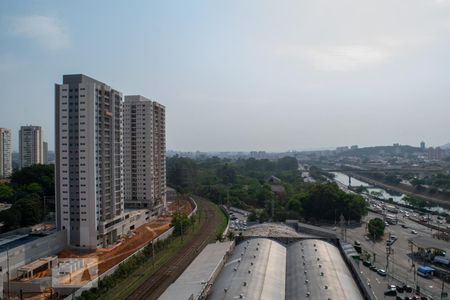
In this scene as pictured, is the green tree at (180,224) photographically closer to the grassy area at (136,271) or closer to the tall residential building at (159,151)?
the grassy area at (136,271)

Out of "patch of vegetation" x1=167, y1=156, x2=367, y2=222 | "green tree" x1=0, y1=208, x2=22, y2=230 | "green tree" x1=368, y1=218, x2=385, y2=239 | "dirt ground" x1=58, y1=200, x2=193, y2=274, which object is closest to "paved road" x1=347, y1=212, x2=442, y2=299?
"green tree" x1=368, y1=218, x2=385, y2=239

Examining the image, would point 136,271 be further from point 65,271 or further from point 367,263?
point 367,263

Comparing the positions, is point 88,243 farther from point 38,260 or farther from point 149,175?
point 149,175

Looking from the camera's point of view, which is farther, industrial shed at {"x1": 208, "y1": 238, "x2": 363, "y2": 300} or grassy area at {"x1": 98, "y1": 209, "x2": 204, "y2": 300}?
grassy area at {"x1": 98, "y1": 209, "x2": 204, "y2": 300}

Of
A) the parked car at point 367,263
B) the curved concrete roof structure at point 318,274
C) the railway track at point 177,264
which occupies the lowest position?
the railway track at point 177,264

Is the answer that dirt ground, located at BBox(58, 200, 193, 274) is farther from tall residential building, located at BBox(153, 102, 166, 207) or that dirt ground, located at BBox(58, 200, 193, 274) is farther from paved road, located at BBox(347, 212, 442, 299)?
paved road, located at BBox(347, 212, 442, 299)

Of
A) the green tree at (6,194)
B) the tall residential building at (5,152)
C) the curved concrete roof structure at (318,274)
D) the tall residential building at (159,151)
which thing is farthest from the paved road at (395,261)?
A: the tall residential building at (5,152)
